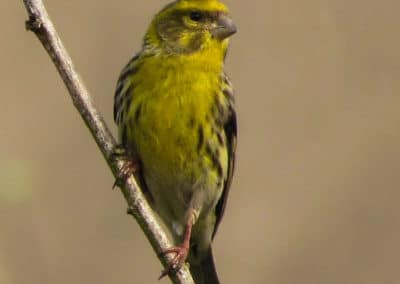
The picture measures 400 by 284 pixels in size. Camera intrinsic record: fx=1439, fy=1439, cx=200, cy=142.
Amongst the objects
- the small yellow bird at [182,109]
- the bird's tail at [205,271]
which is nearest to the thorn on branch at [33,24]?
the small yellow bird at [182,109]

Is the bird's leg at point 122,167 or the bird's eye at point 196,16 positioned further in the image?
the bird's eye at point 196,16

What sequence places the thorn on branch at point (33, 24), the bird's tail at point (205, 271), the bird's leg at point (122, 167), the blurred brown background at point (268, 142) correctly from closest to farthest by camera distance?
the thorn on branch at point (33, 24) → the bird's leg at point (122, 167) → the bird's tail at point (205, 271) → the blurred brown background at point (268, 142)

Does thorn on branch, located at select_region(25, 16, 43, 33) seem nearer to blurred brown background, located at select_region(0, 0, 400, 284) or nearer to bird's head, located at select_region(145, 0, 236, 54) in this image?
bird's head, located at select_region(145, 0, 236, 54)

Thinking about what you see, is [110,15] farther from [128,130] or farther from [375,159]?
[128,130]

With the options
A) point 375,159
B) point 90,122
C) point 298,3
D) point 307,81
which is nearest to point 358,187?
point 375,159

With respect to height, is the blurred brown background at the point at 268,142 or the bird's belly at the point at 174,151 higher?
the bird's belly at the point at 174,151

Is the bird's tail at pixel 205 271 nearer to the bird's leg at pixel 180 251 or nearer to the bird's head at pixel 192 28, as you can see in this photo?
the bird's leg at pixel 180 251

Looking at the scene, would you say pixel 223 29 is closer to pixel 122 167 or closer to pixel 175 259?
pixel 122 167

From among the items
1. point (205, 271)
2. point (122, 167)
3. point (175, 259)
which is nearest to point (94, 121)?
point (122, 167)
